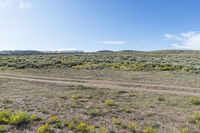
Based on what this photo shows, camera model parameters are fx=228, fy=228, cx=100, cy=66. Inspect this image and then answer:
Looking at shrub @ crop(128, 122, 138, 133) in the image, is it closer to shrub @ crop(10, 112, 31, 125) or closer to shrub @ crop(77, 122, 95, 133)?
shrub @ crop(77, 122, 95, 133)

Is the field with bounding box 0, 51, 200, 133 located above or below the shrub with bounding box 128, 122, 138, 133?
above

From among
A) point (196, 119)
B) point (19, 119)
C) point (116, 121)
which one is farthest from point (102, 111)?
point (196, 119)

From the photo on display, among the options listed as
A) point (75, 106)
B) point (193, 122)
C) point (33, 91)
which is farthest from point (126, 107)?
point (33, 91)

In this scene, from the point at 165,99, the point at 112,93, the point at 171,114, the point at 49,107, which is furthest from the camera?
the point at 112,93

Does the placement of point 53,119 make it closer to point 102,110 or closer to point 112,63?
point 102,110

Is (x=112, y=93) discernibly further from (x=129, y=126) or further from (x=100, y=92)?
(x=129, y=126)

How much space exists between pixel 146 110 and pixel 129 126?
281 centimetres

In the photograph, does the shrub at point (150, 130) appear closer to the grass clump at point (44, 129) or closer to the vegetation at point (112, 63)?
the grass clump at point (44, 129)

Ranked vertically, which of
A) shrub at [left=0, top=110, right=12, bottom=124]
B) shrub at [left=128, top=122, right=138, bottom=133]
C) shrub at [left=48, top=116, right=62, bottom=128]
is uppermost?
shrub at [left=0, top=110, right=12, bottom=124]

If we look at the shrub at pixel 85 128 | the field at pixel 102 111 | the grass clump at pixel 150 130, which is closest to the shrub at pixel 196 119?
the field at pixel 102 111

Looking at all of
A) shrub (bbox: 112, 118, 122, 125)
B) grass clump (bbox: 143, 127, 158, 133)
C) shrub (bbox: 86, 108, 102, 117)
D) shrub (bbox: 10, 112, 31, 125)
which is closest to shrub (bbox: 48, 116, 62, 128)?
shrub (bbox: 10, 112, 31, 125)

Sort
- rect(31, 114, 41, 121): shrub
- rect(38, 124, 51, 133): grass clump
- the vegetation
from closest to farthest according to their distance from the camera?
1. rect(38, 124, 51, 133): grass clump
2. rect(31, 114, 41, 121): shrub
3. the vegetation

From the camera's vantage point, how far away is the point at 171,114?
11422mm

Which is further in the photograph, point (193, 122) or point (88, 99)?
point (88, 99)
